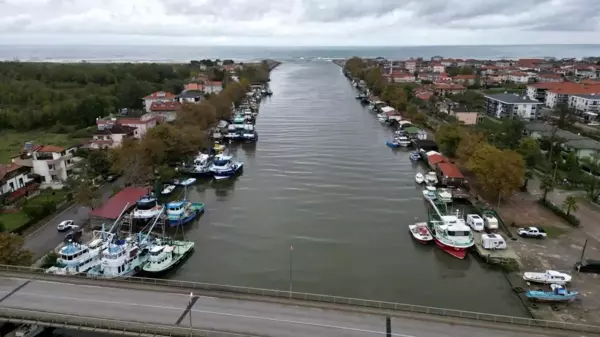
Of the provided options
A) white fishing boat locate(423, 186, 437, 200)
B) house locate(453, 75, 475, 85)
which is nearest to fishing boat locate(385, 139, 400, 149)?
white fishing boat locate(423, 186, 437, 200)

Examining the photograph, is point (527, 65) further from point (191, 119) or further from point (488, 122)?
point (191, 119)

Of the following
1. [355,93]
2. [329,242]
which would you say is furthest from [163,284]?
[355,93]

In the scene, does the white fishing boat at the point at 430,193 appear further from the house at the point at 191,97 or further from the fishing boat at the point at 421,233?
the house at the point at 191,97

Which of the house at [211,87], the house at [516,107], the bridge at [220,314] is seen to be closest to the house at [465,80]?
the house at [516,107]

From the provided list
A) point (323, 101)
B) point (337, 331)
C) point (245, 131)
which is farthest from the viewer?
point (323, 101)

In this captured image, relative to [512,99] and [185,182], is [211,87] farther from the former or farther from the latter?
[512,99]

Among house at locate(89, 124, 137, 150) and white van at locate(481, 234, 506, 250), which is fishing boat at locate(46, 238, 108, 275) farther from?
house at locate(89, 124, 137, 150)

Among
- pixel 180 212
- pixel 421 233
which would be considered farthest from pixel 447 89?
pixel 180 212
